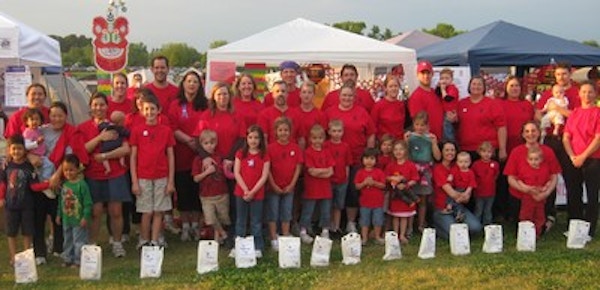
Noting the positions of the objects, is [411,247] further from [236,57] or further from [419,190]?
[236,57]

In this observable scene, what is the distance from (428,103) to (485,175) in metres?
0.91

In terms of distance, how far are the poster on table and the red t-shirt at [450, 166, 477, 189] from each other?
16.3 ft

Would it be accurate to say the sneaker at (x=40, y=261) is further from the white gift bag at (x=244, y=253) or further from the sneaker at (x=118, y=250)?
the white gift bag at (x=244, y=253)

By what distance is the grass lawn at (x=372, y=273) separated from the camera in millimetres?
4785

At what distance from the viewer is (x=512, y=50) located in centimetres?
1028

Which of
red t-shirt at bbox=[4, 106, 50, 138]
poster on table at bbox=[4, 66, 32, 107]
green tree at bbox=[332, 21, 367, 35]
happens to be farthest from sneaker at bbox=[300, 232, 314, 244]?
green tree at bbox=[332, 21, 367, 35]

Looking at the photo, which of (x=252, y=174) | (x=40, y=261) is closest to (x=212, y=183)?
(x=252, y=174)

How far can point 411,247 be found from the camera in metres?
6.04

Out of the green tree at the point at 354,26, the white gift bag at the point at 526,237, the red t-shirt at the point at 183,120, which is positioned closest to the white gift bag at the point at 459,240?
the white gift bag at the point at 526,237

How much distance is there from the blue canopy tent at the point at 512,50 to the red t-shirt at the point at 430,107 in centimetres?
399

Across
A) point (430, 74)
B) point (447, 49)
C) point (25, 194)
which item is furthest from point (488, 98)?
point (447, 49)

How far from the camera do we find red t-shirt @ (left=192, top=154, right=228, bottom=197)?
5.79 metres

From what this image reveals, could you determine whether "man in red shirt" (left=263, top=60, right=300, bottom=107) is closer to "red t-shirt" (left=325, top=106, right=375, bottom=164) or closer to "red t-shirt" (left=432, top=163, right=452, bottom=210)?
"red t-shirt" (left=325, top=106, right=375, bottom=164)

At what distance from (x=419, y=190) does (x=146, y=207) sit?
2577 millimetres
